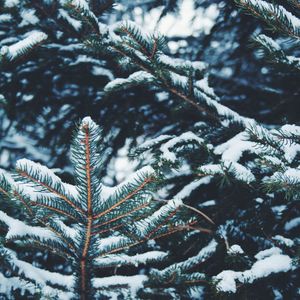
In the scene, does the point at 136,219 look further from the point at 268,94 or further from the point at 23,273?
the point at 268,94

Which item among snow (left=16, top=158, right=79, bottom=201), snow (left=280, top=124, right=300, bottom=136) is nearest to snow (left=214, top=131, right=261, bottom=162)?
snow (left=280, top=124, right=300, bottom=136)

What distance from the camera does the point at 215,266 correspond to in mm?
2076

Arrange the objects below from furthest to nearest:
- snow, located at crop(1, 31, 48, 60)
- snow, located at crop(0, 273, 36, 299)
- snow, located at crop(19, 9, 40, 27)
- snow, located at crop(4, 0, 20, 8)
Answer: snow, located at crop(19, 9, 40, 27) < snow, located at crop(4, 0, 20, 8) < snow, located at crop(1, 31, 48, 60) < snow, located at crop(0, 273, 36, 299)

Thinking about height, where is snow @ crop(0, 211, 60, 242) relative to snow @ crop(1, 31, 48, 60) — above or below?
below

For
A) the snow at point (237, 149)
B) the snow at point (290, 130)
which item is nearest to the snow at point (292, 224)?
the snow at point (237, 149)

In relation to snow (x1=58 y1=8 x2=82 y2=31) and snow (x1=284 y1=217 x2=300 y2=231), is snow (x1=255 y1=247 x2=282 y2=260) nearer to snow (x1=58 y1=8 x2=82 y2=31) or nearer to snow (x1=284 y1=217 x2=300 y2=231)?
snow (x1=284 y1=217 x2=300 y2=231)

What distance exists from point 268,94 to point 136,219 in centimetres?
187

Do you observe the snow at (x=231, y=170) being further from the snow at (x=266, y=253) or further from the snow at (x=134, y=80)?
the snow at (x=134, y=80)

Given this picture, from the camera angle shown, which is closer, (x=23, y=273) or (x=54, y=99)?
(x=23, y=273)

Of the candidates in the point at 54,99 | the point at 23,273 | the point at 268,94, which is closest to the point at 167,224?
the point at 23,273

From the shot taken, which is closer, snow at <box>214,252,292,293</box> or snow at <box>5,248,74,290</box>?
snow at <box>214,252,292,293</box>

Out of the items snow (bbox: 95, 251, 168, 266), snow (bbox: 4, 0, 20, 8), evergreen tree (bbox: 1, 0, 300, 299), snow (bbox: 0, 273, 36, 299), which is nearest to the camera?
evergreen tree (bbox: 1, 0, 300, 299)

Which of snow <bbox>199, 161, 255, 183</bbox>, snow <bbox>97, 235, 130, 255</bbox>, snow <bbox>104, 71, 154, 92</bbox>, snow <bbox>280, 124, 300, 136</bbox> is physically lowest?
snow <bbox>97, 235, 130, 255</bbox>

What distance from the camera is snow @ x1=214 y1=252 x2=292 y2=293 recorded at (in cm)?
128
